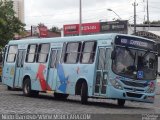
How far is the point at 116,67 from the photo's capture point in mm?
21047

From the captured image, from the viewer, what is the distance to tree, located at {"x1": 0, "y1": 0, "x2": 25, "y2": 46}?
59062 millimetres

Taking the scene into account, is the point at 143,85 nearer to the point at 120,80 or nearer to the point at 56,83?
the point at 120,80

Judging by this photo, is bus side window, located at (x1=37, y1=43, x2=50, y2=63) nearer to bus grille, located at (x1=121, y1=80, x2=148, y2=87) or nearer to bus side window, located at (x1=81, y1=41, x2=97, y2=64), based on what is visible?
bus side window, located at (x1=81, y1=41, x2=97, y2=64)

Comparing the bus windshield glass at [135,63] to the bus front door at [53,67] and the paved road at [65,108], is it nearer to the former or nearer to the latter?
the paved road at [65,108]

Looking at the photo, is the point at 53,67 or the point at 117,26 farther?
the point at 117,26

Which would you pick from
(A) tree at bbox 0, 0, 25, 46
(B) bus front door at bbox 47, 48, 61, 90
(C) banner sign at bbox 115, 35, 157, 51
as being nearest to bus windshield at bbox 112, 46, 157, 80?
(C) banner sign at bbox 115, 35, 157, 51

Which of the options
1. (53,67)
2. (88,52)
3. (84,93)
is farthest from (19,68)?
(84,93)

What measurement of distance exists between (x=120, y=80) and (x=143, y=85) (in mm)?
1166

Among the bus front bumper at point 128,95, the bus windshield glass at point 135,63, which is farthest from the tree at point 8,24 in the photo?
the bus front bumper at point 128,95

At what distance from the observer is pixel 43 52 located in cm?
2597

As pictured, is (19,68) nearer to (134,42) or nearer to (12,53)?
(12,53)

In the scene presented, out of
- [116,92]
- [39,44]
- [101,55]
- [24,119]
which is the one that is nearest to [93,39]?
[101,55]

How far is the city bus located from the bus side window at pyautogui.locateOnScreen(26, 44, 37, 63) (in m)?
1.14

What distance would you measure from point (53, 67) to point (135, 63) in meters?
4.86
